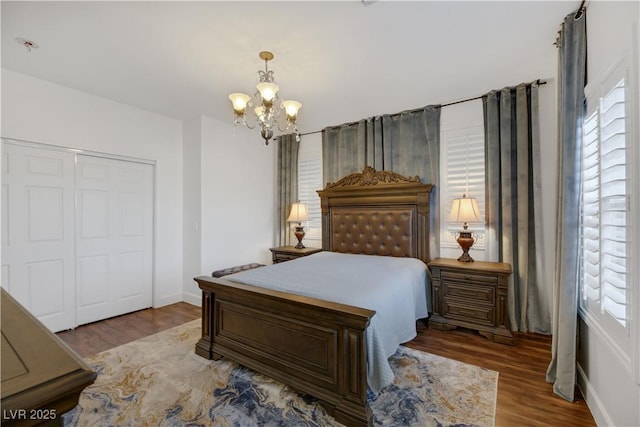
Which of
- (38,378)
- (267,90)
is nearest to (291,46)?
(267,90)

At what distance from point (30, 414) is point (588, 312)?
8.96 feet

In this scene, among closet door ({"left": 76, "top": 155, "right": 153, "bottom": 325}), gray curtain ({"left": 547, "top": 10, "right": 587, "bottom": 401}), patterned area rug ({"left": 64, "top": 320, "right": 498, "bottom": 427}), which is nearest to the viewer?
patterned area rug ({"left": 64, "top": 320, "right": 498, "bottom": 427})

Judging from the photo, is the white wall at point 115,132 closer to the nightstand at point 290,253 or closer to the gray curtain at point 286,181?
the nightstand at point 290,253

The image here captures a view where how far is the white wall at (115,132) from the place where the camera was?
2900 mm

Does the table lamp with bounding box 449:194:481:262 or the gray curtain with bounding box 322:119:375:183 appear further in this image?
the gray curtain with bounding box 322:119:375:183

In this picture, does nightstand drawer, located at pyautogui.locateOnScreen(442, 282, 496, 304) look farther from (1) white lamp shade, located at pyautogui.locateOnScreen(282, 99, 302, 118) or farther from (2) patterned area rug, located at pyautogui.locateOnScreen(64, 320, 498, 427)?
(1) white lamp shade, located at pyautogui.locateOnScreen(282, 99, 302, 118)

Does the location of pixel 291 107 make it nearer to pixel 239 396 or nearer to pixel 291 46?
pixel 291 46

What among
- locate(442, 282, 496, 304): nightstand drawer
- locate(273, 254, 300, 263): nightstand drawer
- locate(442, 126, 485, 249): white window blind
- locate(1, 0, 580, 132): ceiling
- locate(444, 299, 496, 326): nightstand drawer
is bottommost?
locate(444, 299, 496, 326): nightstand drawer

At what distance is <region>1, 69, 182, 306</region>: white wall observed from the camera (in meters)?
2.90

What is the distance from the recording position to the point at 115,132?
3623mm

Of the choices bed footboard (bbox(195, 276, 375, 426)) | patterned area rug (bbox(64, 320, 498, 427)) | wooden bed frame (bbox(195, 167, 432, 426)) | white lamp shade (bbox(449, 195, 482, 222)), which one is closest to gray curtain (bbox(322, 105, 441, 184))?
wooden bed frame (bbox(195, 167, 432, 426))

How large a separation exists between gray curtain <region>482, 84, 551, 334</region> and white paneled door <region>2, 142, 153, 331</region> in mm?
4426

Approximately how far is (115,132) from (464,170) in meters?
4.36

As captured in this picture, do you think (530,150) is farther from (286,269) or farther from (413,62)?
(286,269)
